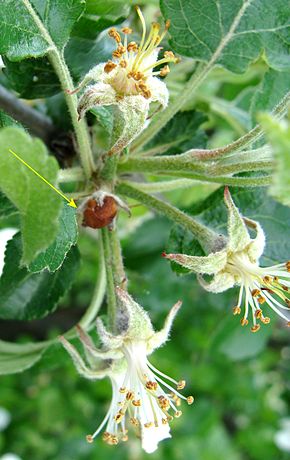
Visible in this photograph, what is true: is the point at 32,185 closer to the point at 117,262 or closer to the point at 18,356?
the point at 117,262

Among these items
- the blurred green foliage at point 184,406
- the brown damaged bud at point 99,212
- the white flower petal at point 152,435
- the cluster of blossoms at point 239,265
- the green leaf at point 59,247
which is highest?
the blurred green foliage at point 184,406

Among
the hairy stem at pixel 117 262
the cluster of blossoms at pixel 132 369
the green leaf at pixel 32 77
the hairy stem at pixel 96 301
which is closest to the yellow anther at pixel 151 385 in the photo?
the cluster of blossoms at pixel 132 369

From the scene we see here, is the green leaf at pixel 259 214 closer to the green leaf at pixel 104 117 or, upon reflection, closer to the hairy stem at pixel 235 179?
the hairy stem at pixel 235 179

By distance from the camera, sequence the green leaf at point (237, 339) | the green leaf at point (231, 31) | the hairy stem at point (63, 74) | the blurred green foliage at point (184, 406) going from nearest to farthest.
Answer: the hairy stem at point (63, 74) → the green leaf at point (231, 31) → the green leaf at point (237, 339) → the blurred green foliage at point (184, 406)

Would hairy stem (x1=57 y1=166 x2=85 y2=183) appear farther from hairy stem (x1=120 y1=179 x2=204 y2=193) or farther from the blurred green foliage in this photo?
the blurred green foliage

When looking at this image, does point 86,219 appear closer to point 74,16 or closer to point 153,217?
point 74,16

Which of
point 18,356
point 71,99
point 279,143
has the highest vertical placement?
point 71,99

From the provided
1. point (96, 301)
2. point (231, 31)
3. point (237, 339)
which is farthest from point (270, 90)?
point (237, 339)
